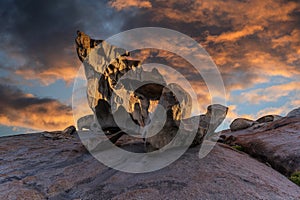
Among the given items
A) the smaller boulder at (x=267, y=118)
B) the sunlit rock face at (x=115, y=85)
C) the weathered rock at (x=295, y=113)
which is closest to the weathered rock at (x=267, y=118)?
the smaller boulder at (x=267, y=118)

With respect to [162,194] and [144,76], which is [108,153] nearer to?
[162,194]

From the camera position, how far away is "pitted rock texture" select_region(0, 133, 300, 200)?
10.8 meters

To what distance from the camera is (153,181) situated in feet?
38.5

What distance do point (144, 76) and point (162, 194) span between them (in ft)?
74.9

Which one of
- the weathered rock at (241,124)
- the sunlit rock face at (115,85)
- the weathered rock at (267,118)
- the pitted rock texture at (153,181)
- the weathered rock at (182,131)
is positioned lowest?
the pitted rock texture at (153,181)

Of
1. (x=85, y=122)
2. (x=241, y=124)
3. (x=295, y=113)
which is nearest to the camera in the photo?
(x=295, y=113)

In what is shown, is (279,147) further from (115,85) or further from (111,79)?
(111,79)

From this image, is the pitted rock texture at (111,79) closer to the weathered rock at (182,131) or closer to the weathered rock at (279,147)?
the weathered rock at (279,147)

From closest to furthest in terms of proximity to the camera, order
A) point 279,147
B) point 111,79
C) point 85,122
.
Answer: point 279,147, point 111,79, point 85,122

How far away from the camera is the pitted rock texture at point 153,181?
35.3 ft

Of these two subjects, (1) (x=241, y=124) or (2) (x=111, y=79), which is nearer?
(2) (x=111, y=79)

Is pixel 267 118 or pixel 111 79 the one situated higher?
pixel 111 79

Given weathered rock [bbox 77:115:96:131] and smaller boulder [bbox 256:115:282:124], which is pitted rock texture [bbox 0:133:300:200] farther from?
smaller boulder [bbox 256:115:282:124]

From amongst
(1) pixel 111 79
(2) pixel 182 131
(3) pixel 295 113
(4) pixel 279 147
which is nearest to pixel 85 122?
(1) pixel 111 79
